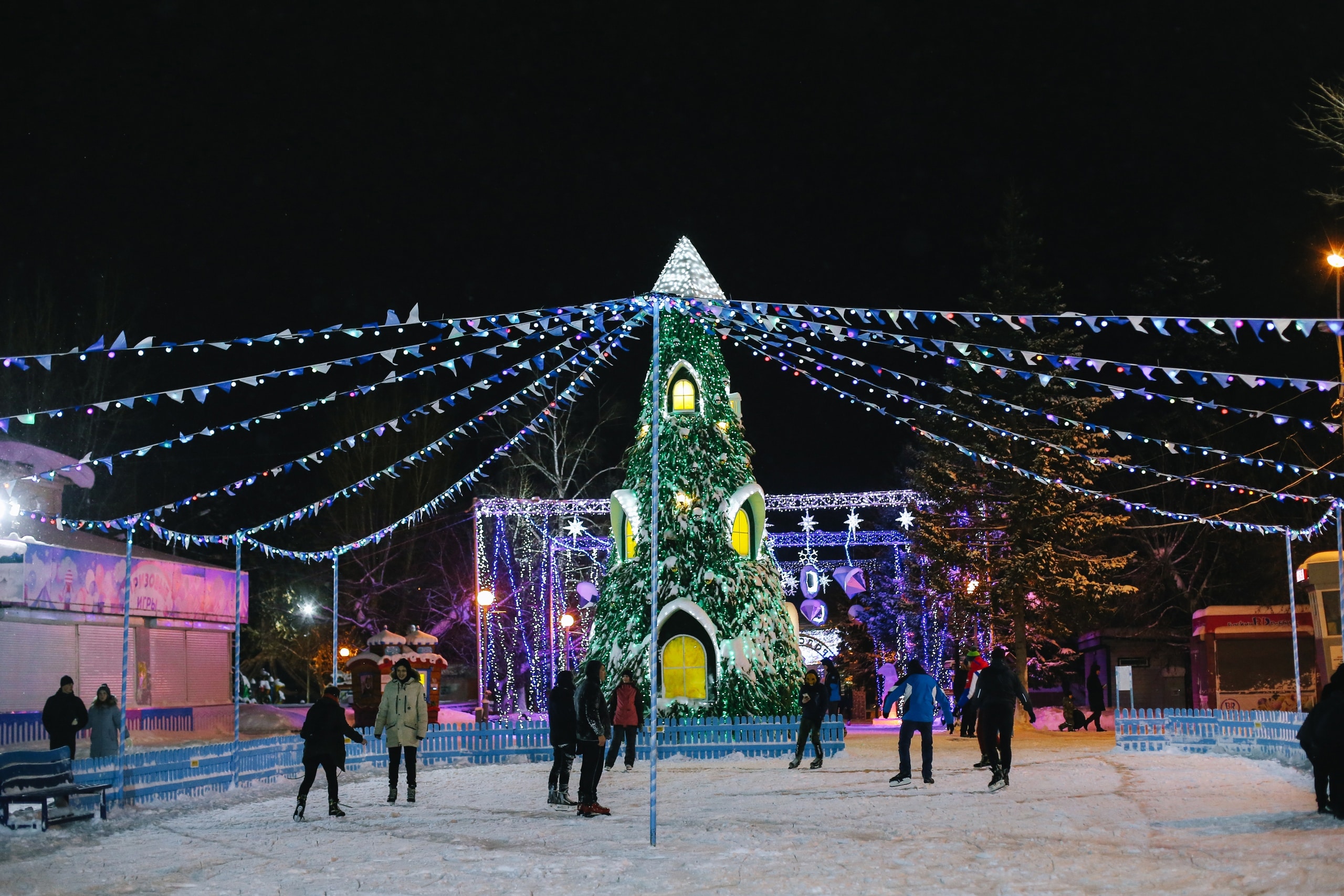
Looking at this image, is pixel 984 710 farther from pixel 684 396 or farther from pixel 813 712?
pixel 684 396

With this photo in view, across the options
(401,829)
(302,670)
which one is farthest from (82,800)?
(302,670)

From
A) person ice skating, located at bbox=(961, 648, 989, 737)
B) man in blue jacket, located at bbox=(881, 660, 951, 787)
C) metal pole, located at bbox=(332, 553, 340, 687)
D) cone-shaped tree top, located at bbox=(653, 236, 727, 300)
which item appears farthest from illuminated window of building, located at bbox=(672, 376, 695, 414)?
man in blue jacket, located at bbox=(881, 660, 951, 787)

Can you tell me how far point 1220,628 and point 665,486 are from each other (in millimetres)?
18296

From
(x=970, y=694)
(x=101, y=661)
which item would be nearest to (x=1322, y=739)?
(x=970, y=694)

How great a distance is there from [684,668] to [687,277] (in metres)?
7.28

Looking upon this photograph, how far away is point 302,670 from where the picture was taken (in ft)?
170

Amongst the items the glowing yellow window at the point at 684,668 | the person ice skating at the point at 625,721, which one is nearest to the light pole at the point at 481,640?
the glowing yellow window at the point at 684,668

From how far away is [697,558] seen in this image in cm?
2239

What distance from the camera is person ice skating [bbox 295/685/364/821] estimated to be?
12422 millimetres

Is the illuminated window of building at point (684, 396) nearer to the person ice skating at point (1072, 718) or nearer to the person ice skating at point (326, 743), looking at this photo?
the person ice skating at point (326, 743)

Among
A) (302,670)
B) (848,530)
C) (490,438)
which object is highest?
(490,438)

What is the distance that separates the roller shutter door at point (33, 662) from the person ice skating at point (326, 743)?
44.8 ft

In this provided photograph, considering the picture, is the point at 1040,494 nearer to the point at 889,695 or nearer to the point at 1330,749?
the point at 889,695

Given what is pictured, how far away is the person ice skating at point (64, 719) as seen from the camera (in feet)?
51.0
